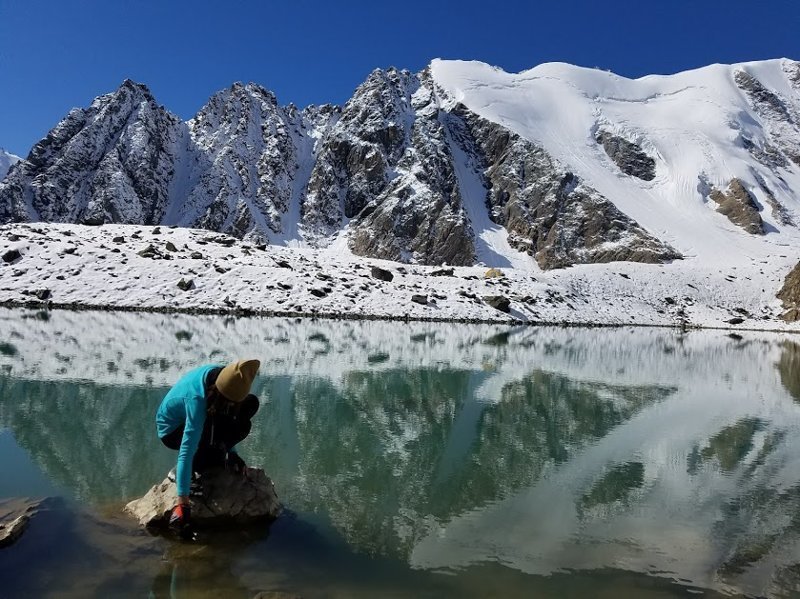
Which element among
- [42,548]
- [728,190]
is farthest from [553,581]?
[728,190]

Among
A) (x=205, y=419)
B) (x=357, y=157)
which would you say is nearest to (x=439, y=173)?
(x=357, y=157)

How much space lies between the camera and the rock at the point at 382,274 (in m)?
57.8

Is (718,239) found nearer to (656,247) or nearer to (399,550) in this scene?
(656,247)

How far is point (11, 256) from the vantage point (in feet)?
149

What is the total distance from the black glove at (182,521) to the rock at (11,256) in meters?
48.4

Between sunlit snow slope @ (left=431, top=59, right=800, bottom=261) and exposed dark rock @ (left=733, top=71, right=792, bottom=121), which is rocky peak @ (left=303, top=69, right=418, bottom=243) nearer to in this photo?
sunlit snow slope @ (left=431, top=59, right=800, bottom=261)

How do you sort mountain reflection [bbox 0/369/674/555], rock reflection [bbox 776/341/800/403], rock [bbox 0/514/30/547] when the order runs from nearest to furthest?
rock [bbox 0/514/30/547] < mountain reflection [bbox 0/369/674/555] < rock reflection [bbox 776/341/800/403]

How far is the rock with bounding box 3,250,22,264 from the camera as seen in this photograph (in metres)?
45.2

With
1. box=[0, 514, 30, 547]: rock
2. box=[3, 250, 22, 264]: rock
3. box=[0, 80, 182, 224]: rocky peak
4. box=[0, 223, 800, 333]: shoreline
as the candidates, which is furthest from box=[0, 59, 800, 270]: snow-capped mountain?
box=[0, 514, 30, 547]: rock

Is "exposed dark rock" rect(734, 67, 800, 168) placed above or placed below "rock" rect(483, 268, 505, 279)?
above

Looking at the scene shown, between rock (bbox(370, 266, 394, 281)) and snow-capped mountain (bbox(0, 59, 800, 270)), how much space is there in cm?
3983

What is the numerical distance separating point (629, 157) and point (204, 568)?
423 ft

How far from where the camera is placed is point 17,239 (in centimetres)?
4906

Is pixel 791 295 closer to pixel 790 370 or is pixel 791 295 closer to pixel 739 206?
pixel 739 206
